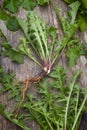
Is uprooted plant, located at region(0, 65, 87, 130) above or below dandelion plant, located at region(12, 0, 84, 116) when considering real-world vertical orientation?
below

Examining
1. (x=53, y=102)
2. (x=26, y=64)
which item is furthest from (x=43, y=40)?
(x=53, y=102)

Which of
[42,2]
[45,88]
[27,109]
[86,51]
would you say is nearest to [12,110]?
[27,109]

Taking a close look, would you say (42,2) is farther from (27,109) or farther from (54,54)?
(27,109)

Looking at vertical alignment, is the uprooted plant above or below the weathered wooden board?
below

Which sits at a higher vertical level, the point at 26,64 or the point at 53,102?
the point at 26,64

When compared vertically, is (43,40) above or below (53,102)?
above

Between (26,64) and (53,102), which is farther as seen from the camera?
(26,64)

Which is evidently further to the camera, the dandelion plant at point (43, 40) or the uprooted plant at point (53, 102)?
the dandelion plant at point (43, 40)

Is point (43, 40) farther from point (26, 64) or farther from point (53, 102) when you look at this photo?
point (53, 102)

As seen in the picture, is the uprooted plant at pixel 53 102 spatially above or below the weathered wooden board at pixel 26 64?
below

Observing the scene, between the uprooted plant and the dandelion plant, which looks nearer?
the uprooted plant

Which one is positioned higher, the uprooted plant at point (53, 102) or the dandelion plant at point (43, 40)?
the dandelion plant at point (43, 40)
